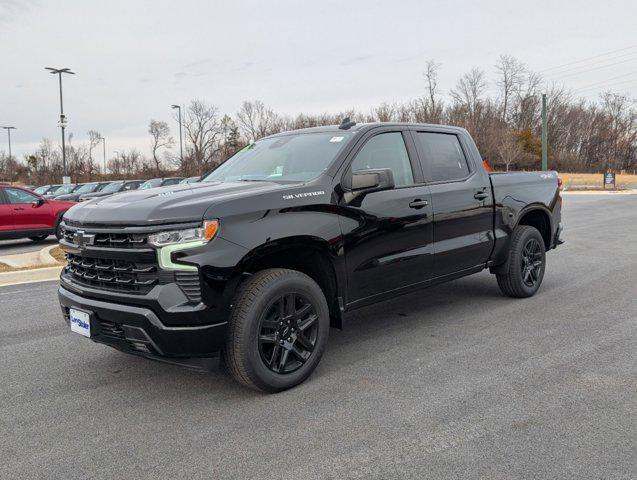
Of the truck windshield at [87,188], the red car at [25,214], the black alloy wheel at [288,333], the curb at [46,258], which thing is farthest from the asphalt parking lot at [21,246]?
the truck windshield at [87,188]

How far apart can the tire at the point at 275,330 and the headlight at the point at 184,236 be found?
44cm

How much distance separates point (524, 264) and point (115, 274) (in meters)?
4.57

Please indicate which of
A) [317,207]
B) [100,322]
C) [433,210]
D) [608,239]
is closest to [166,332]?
[100,322]

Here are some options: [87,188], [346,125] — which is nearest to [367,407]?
[346,125]

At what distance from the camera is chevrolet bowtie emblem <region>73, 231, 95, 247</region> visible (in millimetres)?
3710

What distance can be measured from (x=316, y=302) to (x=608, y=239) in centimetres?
948

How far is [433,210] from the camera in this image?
4.99 metres

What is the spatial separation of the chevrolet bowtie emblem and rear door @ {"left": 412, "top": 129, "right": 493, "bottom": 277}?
288 centimetres

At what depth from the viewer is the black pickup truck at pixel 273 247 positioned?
3.44 meters

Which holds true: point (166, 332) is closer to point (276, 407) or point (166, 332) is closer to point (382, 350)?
point (276, 407)

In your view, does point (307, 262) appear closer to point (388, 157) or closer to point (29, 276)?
point (388, 157)

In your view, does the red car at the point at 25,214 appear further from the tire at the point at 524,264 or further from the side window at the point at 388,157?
the tire at the point at 524,264

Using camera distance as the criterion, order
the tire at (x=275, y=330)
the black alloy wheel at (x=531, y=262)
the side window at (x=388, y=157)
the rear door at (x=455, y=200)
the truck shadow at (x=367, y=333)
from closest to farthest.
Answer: the tire at (x=275, y=330), the truck shadow at (x=367, y=333), the side window at (x=388, y=157), the rear door at (x=455, y=200), the black alloy wheel at (x=531, y=262)

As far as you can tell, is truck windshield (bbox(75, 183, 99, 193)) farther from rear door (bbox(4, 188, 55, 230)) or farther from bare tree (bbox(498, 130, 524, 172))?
bare tree (bbox(498, 130, 524, 172))
